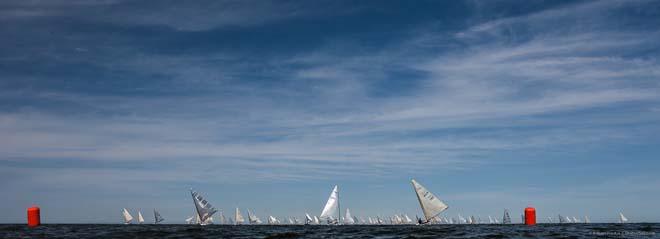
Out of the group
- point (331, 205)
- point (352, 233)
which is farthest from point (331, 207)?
point (352, 233)

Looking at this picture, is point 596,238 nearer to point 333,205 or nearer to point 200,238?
point 200,238

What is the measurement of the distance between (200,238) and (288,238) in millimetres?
6991

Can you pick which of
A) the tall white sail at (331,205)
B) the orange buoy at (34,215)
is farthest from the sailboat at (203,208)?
the orange buoy at (34,215)

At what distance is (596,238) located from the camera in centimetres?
3784

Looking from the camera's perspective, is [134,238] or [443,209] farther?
[443,209]

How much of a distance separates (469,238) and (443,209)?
208 feet

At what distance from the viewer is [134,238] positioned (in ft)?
134

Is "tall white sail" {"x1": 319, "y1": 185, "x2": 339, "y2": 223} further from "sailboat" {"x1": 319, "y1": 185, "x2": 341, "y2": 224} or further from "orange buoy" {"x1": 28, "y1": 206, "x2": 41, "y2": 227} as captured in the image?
"orange buoy" {"x1": 28, "y1": 206, "x2": 41, "y2": 227}

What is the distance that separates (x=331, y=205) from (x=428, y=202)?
3254 cm

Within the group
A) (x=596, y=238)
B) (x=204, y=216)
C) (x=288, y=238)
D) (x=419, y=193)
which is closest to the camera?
(x=596, y=238)

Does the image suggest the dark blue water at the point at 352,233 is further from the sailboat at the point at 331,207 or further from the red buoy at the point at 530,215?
the sailboat at the point at 331,207

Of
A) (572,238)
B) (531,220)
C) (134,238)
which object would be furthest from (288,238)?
(531,220)

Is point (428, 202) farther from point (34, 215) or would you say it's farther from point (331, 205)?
point (34, 215)

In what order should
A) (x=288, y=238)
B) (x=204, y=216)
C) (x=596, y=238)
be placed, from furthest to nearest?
(x=204, y=216) < (x=288, y=238) < (x=596, y=238)
